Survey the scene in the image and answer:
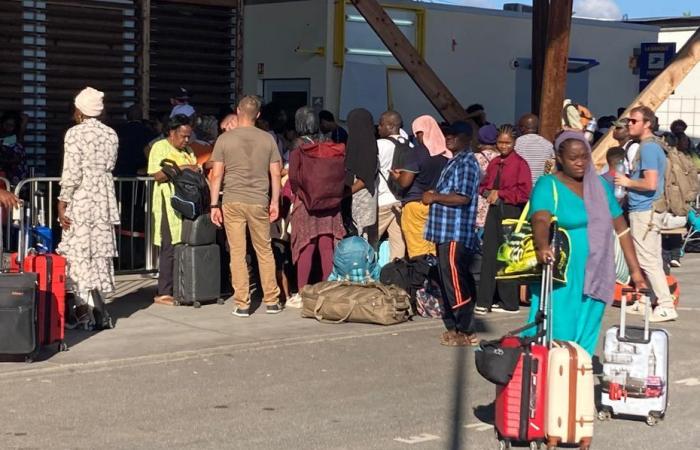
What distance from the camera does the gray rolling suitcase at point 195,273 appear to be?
11625 mm

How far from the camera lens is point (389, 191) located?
12.2m

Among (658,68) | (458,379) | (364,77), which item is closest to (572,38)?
(658,68)

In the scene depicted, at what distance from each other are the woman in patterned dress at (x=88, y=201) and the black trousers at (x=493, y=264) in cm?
357

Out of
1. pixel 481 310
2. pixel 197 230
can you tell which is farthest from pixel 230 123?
pixel 481 310

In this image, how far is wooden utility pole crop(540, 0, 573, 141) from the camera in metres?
14.6

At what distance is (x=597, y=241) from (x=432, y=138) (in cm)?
444

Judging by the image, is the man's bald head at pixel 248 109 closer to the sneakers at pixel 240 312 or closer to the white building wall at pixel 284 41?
the sneakers at pixel 240 312

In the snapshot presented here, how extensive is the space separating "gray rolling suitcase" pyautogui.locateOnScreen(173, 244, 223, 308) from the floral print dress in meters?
1.33

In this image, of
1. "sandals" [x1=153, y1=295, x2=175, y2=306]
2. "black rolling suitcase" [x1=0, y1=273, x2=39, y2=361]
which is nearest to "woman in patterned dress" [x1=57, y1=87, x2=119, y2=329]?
Answer: "black rolling suitcase" [x1=0, y1=273, x2=39, y2=361]

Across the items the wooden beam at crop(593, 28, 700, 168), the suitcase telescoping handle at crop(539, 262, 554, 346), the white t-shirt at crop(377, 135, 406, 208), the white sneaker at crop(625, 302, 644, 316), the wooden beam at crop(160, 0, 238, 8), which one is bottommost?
the white sneaker at crop(625, 302, 644, 316)

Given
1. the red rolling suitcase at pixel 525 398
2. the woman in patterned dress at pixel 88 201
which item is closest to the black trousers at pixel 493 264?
the woman in patterned dress at pixel 88 201

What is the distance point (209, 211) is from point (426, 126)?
2.14 metres

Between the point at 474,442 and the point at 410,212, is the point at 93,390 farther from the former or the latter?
the point at 410,212

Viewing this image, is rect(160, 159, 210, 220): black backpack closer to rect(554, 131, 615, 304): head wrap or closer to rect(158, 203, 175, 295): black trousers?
rect(158, 203, 175, 295): black trousers
